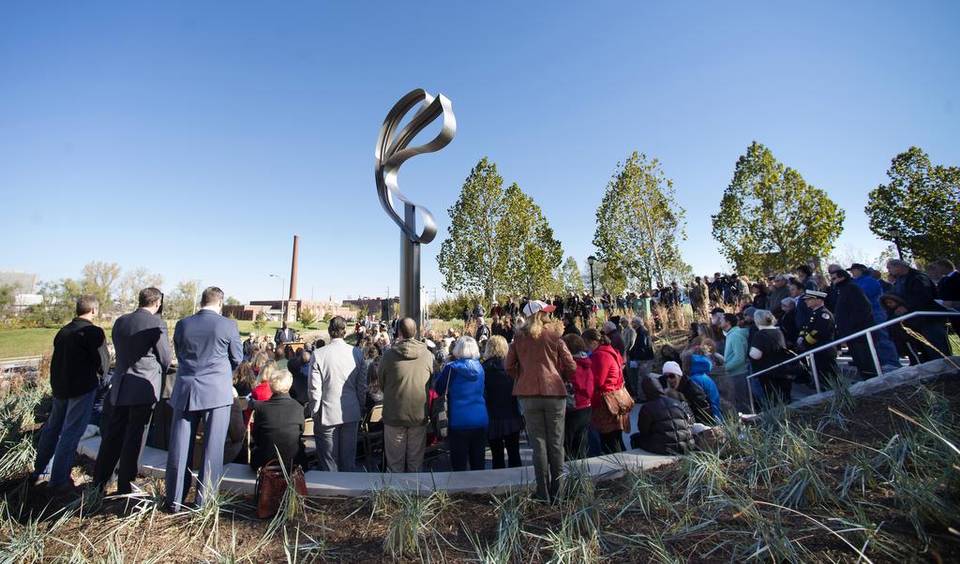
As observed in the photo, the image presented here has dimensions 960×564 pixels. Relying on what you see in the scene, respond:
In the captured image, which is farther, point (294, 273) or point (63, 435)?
point (294, 273)

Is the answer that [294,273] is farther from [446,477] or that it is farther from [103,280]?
[446,477]

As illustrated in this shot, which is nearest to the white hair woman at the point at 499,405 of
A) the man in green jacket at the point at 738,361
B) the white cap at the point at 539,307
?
the white cap at the point at 539,307

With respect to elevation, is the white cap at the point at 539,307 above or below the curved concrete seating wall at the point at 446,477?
above

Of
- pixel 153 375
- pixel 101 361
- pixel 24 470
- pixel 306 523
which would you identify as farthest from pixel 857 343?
pixel 24 470

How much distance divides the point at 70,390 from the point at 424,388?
3.39 meters

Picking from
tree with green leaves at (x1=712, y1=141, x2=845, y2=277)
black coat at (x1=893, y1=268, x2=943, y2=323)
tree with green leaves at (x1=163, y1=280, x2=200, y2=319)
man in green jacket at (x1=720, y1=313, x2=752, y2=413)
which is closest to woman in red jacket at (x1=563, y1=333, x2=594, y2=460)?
man in green jacket at (x1=720, y1=313, x2=752, y2=413)

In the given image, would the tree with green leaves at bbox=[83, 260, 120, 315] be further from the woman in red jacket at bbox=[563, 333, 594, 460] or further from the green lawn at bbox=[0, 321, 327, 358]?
the woman in red jacket at bbox=[563, 333, 594, 460]

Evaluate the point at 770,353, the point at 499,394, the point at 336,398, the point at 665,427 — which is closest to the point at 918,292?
the point at 770,353

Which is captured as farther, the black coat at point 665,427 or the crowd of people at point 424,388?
the black coat at point 665,427

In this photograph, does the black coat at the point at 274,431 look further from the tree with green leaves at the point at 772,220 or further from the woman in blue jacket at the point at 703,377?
the tree with green leaves at the point at 772,220

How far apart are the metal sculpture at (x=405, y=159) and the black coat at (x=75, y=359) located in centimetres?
465

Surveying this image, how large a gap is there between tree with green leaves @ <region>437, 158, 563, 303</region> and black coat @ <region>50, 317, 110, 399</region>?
21543 millimetres

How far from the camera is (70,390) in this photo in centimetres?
416

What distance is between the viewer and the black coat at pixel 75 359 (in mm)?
4148
